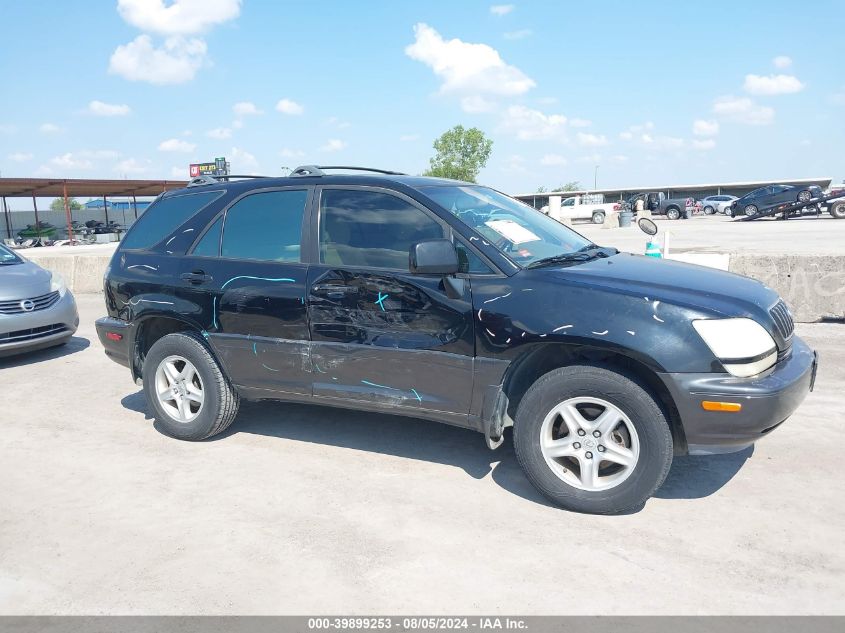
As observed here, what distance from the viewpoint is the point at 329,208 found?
4.41 meters

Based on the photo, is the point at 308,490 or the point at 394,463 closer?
the point at 308,490

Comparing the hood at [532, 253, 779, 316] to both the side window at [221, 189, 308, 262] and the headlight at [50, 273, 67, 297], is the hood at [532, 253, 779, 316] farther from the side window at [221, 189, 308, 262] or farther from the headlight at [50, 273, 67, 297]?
the headlight at [50, 273, 67, 297]

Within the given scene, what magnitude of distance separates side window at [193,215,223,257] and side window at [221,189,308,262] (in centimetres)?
6

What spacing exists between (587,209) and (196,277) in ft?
137

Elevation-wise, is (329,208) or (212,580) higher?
(329,208)

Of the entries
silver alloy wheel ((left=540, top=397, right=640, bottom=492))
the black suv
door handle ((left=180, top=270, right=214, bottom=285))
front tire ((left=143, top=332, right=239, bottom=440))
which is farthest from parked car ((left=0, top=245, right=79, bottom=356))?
silver alloy wheel ((left=540, top=397, right=640, bottom=492))

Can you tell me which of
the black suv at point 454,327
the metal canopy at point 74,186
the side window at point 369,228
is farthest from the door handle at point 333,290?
the metal canopy at point 74,186

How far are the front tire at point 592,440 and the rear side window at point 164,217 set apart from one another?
286 centimetres

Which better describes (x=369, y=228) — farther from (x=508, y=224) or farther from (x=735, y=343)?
(x=735, y=343)

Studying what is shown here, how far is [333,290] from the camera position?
13.9 feet

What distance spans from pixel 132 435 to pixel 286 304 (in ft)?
5.88

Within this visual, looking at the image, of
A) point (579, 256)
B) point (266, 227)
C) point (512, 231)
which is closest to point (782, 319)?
point (579, 256)

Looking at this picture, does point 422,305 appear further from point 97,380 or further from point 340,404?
point 97,380

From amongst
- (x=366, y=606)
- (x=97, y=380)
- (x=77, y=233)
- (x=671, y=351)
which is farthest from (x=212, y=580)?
(x=77, y=233)
